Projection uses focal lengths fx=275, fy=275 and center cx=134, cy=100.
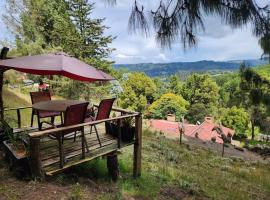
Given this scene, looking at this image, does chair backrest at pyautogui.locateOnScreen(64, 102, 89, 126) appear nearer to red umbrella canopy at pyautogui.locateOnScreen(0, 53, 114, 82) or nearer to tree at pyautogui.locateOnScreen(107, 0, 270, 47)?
red umbrella canopy at pyautogui.locateOnScreen(0, 53, 114, 82)

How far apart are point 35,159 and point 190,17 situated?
3036mm

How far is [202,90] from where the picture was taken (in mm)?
46344

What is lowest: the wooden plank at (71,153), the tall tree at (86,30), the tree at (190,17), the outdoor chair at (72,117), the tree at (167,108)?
the tree at (167,108)

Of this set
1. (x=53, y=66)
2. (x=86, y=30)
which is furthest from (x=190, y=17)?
(x=86, y=30)

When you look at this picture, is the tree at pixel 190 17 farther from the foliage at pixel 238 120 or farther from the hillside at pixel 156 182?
the foliage at pixel 238 120

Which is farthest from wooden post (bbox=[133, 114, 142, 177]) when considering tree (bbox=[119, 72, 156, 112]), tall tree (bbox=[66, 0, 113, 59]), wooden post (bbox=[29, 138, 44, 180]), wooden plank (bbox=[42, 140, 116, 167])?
tree (bbox=[119, 72, 156, 112])

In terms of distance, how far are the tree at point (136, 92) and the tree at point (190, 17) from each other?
37319 mm

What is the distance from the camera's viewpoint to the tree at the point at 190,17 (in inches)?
138

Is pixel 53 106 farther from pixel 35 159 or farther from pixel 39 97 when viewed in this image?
pixel 35 159

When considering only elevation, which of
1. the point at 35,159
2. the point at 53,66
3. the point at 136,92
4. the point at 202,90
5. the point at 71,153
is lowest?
the point at 136,92

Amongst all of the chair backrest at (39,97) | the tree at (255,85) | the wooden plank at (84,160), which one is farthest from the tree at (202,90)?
the wooden plank at (84,160)

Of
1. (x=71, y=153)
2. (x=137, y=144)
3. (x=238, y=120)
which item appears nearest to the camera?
(x=71, y=153)

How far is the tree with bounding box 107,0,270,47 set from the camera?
3.51 metres

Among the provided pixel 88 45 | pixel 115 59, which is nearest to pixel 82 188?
pixel 88 45
